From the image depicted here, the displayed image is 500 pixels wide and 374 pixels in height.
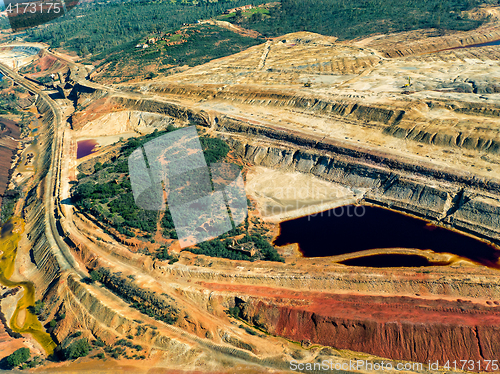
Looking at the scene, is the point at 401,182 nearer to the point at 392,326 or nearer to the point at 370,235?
the point at 370,235

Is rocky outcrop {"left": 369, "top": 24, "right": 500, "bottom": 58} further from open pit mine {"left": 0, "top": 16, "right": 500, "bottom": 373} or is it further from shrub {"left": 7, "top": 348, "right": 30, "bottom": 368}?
shrub {"left": 7, "top": 348, "right": 30, "bottom": 368}

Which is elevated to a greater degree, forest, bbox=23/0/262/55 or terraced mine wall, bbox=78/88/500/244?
forest, bbox=23/0/262/55

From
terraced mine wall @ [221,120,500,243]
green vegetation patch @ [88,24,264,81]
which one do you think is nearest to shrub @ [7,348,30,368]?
terraced mine wall @ [221,120,500,243]

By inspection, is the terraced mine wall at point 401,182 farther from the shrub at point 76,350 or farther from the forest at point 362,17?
the forest at point 362,17

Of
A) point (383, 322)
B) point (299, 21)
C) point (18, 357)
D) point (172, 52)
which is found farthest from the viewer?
point (299, 21)

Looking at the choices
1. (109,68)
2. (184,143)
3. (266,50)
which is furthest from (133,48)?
(184,143)

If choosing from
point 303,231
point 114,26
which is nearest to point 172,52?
point 114,26

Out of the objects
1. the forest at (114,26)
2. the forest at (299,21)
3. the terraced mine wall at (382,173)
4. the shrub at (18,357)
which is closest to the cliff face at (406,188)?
the terraced mine wall at (382,173)

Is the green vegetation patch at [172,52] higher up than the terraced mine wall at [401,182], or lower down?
higher up
